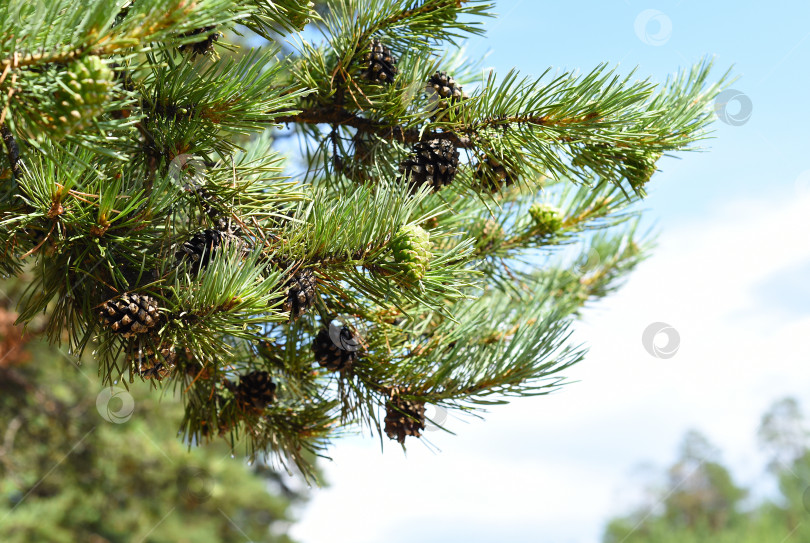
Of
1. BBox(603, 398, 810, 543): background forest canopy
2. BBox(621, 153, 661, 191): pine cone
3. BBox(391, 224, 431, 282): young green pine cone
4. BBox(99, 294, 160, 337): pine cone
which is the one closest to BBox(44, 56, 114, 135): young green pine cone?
BBox(99, 294, 160, 337): pine cone

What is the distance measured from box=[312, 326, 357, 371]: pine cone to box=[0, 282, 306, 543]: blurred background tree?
99.7 inches

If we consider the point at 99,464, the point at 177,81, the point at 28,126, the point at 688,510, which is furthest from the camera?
the point at 688,510

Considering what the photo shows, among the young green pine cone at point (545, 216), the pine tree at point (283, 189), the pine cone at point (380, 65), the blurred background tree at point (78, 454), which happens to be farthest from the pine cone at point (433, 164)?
the blurred background tree at point (78, 454)

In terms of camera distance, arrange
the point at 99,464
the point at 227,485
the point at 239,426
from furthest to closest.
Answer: the point at 227,485 → the point at 99,464 → the point at 239,426

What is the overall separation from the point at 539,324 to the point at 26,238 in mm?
866

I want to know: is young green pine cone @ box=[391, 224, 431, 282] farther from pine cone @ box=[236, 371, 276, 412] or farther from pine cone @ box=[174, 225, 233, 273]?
pine cone @ box=[236, 371, 276, 412]

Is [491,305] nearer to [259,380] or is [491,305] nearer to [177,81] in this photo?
[259,380]

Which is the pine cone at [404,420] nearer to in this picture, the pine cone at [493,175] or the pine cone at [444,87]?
the pine cone at [493,175]

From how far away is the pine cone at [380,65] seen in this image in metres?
1.21

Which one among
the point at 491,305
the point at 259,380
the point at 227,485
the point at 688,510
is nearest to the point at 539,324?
the point at 491,305

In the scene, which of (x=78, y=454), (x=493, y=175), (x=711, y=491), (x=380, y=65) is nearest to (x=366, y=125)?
(x=380, y=65)

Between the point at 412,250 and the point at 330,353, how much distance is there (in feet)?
1.08

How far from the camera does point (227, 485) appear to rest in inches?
299

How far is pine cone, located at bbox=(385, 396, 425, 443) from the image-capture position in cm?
119
